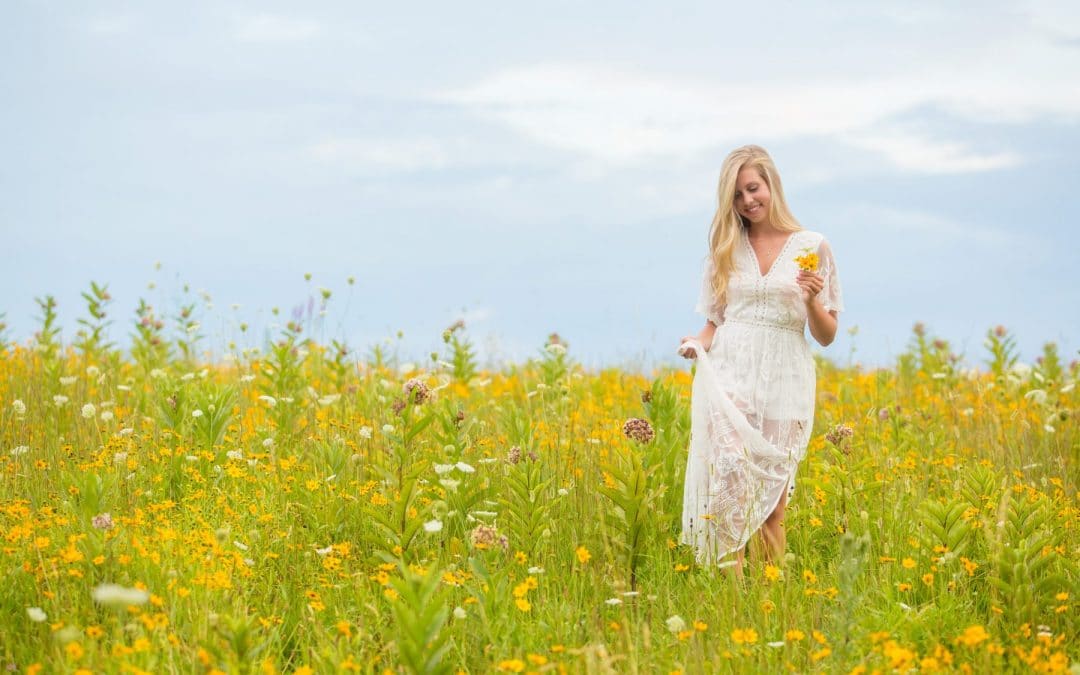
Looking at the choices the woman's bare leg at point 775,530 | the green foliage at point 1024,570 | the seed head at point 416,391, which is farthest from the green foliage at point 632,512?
the green foliage at point 1024,570

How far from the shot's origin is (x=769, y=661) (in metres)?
3.83

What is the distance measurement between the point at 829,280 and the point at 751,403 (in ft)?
2.58

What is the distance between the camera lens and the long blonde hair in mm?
5215

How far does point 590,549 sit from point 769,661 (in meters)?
1.32

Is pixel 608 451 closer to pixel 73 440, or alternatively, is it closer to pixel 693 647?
pixel 693 647

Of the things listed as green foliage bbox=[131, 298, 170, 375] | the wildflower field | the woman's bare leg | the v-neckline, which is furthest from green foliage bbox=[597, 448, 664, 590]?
green foliage bbox=[131, 298, 170, 375]

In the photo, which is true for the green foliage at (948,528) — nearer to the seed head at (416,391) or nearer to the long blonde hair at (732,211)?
the long blonde hair at (732,211)

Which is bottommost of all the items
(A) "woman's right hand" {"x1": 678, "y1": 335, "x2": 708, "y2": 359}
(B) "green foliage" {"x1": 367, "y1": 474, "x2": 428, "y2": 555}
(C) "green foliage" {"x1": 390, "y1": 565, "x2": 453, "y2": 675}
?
(C) "green foliage" {"x1": 390, "y1": 565, "x2": 453, "y2": 675}

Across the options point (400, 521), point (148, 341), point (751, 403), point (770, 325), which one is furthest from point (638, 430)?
point (148, 341)

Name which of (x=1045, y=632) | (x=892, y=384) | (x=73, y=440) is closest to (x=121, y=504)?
(x=73, y=440)

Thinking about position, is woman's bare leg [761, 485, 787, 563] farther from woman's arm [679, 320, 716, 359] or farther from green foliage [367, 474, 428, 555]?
green foliage [367, 474, 428, 555]

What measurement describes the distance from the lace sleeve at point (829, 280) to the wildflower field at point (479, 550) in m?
0.77

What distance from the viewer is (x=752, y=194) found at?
5.23 metres

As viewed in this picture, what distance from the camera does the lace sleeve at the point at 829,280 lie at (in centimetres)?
515
